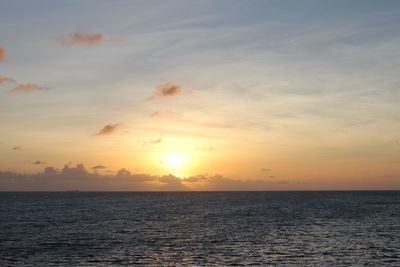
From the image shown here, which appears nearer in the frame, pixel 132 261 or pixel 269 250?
pixel 132 261

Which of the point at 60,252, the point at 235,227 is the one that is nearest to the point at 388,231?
the point at 235,227

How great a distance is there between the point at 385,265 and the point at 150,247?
34.5 meters

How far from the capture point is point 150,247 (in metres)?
70.9

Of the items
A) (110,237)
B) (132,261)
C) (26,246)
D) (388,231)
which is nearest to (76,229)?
(110,237)

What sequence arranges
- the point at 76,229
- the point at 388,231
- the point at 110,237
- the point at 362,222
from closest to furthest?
the point at 110,237
the point at 388,231
the point at 76,229
the point at 362,222

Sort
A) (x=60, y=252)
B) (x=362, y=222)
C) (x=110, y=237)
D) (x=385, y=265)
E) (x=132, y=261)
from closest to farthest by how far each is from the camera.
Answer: (x=385, y=265) < (x=132, y=261) < (x=60, y=252) < (x=110, y=237) < (x=362, y=222)

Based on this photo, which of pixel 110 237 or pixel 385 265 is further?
pixel 110 237

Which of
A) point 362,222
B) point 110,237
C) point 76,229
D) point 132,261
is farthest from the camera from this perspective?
point 362,222

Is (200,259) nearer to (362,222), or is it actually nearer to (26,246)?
(26,246)

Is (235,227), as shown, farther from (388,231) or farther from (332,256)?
(332,256)

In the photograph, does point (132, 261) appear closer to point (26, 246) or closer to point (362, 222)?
point (26, 246)

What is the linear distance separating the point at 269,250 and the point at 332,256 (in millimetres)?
9437

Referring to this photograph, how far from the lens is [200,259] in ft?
194

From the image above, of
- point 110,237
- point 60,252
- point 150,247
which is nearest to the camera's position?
point 60,252
